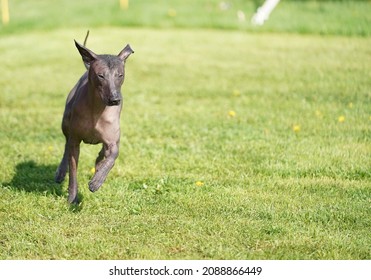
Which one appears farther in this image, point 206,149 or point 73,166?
point 206,149

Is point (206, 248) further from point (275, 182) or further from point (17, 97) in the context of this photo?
point (17, 97)

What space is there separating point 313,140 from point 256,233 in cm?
325

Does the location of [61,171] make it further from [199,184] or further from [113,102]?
[113,102]

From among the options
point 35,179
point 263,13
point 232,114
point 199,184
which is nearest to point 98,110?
point 199,184

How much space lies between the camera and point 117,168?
24.8 ft

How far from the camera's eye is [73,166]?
627 cm

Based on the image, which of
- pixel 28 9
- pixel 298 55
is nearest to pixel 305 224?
pixel 298 55

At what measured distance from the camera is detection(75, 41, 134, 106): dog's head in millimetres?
5461

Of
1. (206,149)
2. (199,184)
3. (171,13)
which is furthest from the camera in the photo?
(171,13)

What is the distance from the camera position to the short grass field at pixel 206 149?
5.62 m

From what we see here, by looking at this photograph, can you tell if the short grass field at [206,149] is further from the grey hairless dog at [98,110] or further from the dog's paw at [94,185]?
the grey hairless dog at [98,110]

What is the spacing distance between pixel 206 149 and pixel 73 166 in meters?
2.49

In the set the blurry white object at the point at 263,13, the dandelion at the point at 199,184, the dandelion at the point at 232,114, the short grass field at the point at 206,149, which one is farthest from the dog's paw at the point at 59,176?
the blurry white object at the point at 263,13

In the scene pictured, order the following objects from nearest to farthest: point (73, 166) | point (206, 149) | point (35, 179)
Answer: point (73, 166) → point (35, 179) → point (206, 149)
